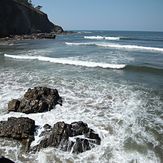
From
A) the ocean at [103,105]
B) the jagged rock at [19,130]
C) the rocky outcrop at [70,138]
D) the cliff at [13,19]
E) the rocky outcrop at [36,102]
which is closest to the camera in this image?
the ocean at [103,105]

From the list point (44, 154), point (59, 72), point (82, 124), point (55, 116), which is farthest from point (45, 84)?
Answer: point (44, 154)

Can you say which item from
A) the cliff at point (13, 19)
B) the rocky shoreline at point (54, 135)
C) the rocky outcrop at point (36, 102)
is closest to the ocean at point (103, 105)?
the rocky shoreline at point (54, 135)

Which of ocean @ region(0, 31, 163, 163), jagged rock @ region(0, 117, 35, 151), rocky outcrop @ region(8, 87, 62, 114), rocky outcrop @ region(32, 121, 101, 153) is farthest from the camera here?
rocky outcrop @ region(8, 87, 62, 114)

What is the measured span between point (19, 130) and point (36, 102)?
9.19ft

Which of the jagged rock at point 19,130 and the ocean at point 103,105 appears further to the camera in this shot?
the jagged rock at point 19,130

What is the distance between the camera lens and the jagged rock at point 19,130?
9344 mm

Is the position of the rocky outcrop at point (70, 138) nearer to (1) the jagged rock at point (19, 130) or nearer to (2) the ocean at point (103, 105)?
(2) the ocean at point (103, 105)

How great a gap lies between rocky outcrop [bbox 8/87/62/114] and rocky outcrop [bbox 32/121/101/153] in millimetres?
2136

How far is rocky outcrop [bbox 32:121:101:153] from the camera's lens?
882 cm

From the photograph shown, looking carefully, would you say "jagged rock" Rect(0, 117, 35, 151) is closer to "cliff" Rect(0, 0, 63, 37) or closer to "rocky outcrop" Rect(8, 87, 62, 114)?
"rocky outcrop" Rect(8, 87, 62, 114)

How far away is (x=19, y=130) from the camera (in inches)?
375

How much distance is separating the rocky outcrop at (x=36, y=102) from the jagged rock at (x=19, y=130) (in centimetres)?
175

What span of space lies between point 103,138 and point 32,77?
1067 centimetres

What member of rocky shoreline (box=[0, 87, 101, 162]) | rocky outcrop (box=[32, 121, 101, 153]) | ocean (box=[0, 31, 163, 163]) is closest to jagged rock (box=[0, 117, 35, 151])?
rocky shoreline (box=[0, 87, 101, 162])
